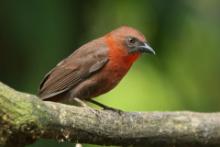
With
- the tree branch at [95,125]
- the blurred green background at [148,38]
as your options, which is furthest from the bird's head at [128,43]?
the tree branch at [95,125]

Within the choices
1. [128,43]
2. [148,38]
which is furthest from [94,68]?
[148,38]

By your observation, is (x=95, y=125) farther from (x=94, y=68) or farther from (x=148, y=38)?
(x=148, y=38)

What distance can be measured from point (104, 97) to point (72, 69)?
1.09m

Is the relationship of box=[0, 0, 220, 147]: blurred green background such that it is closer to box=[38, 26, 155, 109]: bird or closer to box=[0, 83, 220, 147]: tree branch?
box=[38, 26, 155, 109]: bird

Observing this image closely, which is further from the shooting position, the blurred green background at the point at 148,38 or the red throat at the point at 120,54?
the blurred green background at the point at 148,38

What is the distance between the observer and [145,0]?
22.7 ft

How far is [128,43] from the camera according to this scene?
645 centimetres

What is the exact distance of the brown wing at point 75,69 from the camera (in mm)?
6301

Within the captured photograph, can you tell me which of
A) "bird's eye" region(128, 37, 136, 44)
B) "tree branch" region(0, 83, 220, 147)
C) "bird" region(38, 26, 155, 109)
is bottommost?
"tree branch" region(0, 83, 220, 147)

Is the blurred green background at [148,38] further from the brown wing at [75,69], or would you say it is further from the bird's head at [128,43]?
the bird's head at [128,43]

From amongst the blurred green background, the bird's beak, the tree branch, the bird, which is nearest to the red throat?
the bird

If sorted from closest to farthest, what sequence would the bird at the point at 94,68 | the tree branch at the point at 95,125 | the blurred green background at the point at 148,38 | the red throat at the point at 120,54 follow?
the tree branch at the point at 95,125
the bird at the point at 94,68
the red throat at the point at 120,54
the blurred green background at the point at 148,38

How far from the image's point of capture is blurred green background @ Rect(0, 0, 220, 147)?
653 cm

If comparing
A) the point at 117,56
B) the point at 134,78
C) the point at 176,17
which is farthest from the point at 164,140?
the point at 134,78
